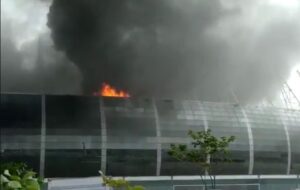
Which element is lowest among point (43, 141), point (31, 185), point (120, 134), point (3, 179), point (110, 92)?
point (31, 185)

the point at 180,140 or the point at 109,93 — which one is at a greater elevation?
the point at 109,93

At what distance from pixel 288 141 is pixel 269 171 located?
5308mm

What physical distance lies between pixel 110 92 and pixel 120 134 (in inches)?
179

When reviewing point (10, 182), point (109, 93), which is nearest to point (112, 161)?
point (109, 93)

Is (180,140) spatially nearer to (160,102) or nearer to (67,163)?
(160,102)

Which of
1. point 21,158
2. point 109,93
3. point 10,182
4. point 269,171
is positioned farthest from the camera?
point 269,171

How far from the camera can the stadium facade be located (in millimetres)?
50594

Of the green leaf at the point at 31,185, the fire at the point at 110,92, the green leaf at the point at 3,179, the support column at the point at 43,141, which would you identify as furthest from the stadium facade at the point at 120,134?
the green leaf at the point at 3,179

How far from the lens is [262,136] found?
63.2 metres

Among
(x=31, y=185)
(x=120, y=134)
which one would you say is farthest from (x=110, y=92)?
(x=31, y=185)

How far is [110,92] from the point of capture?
54.8 meters

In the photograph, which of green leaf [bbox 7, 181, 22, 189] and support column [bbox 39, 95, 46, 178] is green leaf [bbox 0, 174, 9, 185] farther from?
support column [bbox 39, 95, 46, 178]

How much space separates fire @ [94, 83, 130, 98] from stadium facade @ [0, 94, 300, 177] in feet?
2.01

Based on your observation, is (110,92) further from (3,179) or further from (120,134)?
(3,179)
